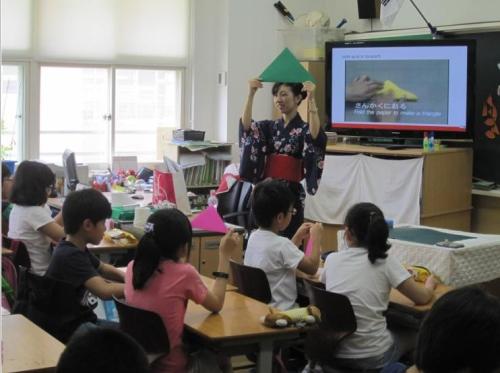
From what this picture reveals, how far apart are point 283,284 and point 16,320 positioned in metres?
1.19

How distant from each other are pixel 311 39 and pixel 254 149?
92.3 inches

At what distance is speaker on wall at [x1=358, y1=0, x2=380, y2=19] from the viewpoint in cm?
665

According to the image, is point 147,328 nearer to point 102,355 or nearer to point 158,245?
point 158,245

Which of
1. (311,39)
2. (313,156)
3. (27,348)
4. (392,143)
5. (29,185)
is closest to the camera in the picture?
(27,348)

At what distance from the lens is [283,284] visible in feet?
11.2

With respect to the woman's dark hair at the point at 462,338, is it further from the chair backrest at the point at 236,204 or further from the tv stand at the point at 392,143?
the tv stand at the point at 392,143

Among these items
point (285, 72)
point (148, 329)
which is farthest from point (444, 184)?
point (148, 329)

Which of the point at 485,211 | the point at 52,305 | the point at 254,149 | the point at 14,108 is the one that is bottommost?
the point at 52,305

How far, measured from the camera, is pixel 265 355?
2.72 meters

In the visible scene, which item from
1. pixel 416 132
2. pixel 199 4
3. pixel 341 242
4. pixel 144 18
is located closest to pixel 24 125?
pixel 144 18

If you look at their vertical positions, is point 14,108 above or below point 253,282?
above

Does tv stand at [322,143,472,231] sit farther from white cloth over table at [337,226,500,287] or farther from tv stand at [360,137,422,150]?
white cloth over table at [337,226,500,287]

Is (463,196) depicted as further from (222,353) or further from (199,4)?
(222,353)

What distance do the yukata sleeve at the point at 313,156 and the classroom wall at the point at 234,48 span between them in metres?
2.56
